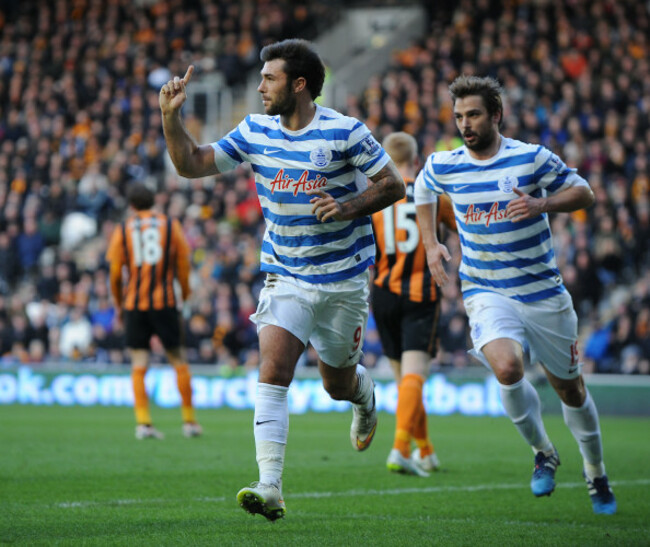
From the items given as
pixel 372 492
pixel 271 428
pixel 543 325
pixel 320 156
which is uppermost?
pixel 320 156

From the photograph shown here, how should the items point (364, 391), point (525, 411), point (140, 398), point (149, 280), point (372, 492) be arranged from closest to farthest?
1. point (525, 411)
2. point (364, 391)
3. point (372, 492)
4. point (140, 398)
5. point (149, 280)

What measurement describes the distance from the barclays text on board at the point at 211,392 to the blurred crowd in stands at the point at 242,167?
60cm

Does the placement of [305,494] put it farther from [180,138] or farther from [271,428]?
[180,138]

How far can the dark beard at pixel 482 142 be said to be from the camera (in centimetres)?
659

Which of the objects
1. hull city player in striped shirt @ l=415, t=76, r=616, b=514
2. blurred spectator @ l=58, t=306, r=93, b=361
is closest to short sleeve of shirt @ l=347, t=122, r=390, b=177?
hull city player in striped shirt @ l=415, t=76, r=616, b=514

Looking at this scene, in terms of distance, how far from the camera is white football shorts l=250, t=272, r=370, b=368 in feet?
19.1

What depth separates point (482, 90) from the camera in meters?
6.59

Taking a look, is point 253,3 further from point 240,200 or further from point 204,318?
point 204,318

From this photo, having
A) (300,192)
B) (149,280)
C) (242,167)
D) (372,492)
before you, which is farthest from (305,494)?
(242,167)

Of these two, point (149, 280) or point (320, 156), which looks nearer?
point (320, 156)

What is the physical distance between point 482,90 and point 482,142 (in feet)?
0.99

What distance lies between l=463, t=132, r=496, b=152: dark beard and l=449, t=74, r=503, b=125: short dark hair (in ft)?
0.44

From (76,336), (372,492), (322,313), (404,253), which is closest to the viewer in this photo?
(322,313)

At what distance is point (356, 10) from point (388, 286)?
2185cm
